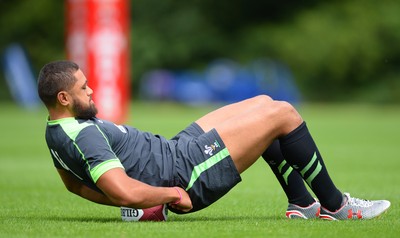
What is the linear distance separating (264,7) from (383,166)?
3463 centimetres

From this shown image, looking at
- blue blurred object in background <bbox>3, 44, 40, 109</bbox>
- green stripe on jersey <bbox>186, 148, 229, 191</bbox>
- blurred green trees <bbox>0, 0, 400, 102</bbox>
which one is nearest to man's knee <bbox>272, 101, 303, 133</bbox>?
green stripe on jersey <bbox>186, 148, 229, 191</bbox>

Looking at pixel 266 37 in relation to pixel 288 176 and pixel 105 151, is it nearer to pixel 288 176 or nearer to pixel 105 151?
pixel 288 176

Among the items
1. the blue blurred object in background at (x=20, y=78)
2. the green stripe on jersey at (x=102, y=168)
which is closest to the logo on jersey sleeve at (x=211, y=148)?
the green stripe on jersey at (x=102, y=168)

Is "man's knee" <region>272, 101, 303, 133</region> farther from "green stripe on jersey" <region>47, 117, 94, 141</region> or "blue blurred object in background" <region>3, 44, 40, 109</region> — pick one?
"blue blurred object in background" <region>3, 44, 40, 109</region>

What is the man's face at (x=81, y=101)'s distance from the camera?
19.8 feet

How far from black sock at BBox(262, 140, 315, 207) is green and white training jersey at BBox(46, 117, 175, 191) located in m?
0.78

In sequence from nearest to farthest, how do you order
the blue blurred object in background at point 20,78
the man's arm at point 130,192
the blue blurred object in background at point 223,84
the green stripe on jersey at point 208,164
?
the man's arm at point 130,192 < the green stripe on jersey at point 208,164 < the blue blurred object in background at point 223,84 < the blue blurred object in background at point 20,78

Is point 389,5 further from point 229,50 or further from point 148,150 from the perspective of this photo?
point 148,150

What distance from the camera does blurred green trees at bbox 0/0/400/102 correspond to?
134ft

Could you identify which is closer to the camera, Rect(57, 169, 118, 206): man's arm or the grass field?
the grass field

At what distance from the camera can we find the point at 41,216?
6891mm

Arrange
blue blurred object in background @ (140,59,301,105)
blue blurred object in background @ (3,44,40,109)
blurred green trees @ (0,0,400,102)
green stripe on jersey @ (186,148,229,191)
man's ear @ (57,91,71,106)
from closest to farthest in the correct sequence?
man's ear @ (57,91,71,106)
green stripe on jersey @ (186,148,229,191)
blue blurred object in background @ (140,59,301,105)
blue blurred object in background @ (3,44,40,109)
blurred green trees @ (0,0,400,102)

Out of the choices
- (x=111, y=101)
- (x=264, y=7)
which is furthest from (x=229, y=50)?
(x=111, y=101)

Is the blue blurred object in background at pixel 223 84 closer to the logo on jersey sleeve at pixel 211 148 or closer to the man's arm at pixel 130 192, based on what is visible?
the logo on jersey sleeve at pixel 211 148
